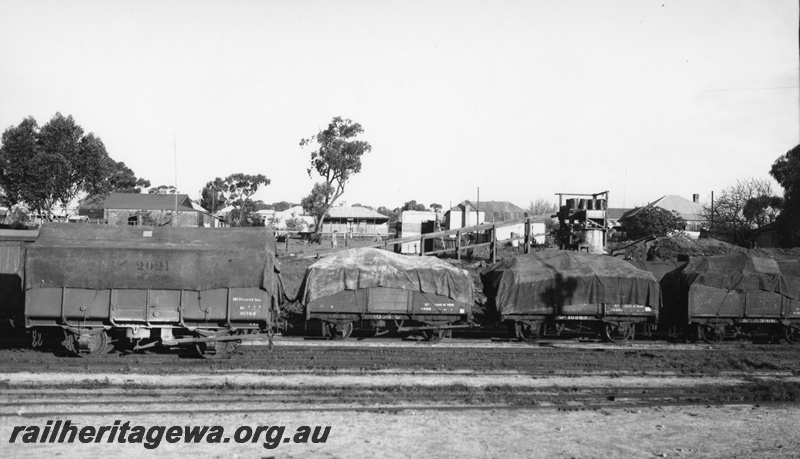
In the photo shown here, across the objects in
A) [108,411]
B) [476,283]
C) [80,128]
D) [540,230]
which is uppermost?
[80,128]

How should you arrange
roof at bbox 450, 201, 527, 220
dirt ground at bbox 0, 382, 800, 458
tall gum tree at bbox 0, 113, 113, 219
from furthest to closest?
roof at bbox 450, 201, 527, 220, tall gum tree at bbox 0, 113, 113, 219, dirt ground at bbox 0, 382, 800, 458

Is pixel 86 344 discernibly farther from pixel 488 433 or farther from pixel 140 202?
pixel 140 202

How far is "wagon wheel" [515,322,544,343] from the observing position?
1945 centimetres

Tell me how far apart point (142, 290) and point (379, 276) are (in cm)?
713

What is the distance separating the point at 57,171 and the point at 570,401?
37230mm

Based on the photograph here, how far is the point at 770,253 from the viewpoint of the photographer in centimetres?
3712

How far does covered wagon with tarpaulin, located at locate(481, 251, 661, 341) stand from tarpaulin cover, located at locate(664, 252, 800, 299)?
1749mm

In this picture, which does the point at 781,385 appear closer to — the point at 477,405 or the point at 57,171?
the point at 477,405

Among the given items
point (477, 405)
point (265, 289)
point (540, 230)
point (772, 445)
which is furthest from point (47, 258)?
point (540, 230)

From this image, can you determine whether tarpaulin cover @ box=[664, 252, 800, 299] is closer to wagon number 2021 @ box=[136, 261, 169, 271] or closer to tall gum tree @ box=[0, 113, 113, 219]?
wagon number 2021 @ box=[136, 261, 169, 271]

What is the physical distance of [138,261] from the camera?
1492cm

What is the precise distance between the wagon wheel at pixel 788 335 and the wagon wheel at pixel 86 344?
2268 cm

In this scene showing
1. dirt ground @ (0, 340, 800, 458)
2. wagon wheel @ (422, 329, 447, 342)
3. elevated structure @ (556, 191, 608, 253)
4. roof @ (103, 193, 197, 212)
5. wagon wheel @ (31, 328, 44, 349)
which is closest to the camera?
dirt ground @ (0, 340, 800, 458)

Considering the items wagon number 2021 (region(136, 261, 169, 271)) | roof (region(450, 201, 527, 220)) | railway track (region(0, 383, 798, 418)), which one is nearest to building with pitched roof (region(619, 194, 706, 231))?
roof (region(450, 201, 527, 220))
